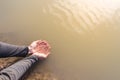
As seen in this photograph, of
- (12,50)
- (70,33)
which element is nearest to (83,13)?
(70,33)

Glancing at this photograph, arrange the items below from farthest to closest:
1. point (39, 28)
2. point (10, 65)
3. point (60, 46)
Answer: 1. point (39, 28)
2. point (60, 46)
3. point (10, 65)

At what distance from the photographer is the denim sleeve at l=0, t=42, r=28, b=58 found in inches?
58.3

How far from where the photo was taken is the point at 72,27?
167 cm

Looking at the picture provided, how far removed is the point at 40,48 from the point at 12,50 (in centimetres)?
21

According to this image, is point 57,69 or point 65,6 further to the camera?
point 65,6

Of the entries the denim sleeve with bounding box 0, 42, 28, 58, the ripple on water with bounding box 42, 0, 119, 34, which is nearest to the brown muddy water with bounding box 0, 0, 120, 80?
the ripple on water with bounding box 42, 0, 119, 34

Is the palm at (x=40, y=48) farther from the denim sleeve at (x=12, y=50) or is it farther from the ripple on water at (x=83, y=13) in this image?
the ripple on water at (x=83, y=13)

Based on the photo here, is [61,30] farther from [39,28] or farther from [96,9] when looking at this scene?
[96,9]

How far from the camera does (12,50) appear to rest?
59.5 inches

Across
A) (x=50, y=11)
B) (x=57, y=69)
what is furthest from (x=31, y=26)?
→ (x=57, y=69)

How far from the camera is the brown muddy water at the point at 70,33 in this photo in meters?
1.46

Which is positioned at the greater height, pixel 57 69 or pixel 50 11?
pixel 50 11

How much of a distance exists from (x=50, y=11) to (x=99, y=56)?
572 millimetres

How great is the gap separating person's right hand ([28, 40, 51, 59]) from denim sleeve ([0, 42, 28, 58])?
2.1 inches
